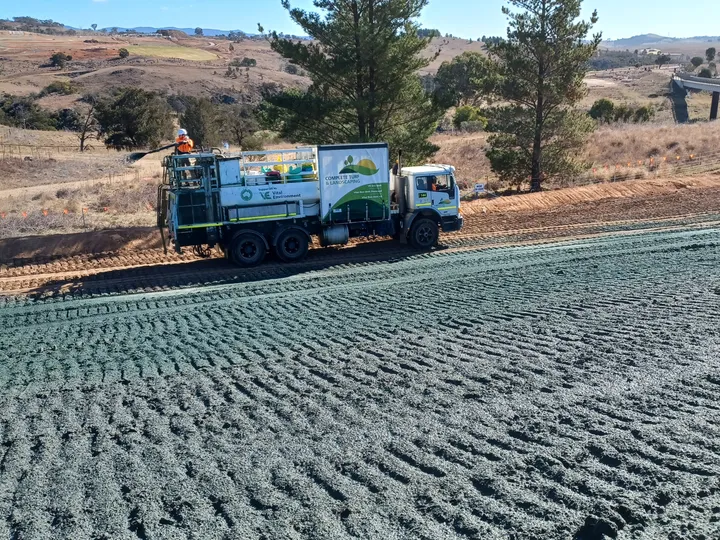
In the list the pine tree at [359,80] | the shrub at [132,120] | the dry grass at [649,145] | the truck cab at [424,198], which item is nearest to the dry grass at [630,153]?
the dry grass at [649,145]

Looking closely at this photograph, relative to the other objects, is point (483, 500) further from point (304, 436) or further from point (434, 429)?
point (304, 436)

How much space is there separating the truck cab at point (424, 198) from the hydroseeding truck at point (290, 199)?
0.10 ft

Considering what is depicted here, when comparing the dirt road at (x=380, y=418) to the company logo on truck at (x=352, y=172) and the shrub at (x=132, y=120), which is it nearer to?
the company logo on truck at (x=352, y=172)

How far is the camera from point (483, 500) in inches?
213

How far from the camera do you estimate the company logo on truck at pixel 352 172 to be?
18.5m

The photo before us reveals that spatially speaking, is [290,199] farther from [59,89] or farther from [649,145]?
[59,89]

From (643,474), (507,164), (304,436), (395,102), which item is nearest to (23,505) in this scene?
(304,436)

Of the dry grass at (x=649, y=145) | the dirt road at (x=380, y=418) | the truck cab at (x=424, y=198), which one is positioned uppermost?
the dry grass at (x=649, y=145)

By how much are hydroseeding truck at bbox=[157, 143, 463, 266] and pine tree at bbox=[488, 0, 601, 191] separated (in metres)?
9.06

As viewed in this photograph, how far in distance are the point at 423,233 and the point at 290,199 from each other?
4.29 m

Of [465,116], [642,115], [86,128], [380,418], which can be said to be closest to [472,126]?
[465,116]

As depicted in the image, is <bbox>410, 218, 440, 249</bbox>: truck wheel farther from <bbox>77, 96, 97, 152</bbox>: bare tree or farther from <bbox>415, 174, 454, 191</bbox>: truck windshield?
<bbox>77, 96, 97, 152</bbox>: bare tree

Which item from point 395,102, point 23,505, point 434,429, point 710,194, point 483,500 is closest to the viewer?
point 483,500

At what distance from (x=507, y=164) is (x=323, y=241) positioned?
12015 millimetres
